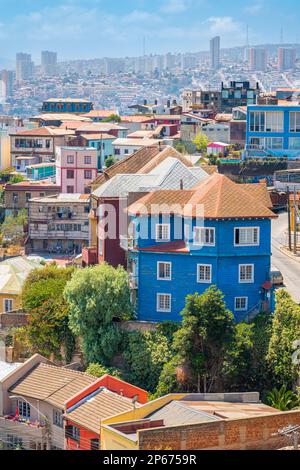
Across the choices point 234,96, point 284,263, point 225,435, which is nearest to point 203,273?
point 284,263

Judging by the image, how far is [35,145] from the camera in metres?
68.0

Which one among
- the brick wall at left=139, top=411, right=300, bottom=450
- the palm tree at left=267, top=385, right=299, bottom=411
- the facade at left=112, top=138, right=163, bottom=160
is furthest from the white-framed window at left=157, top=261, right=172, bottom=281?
the facade at left=112, top=138, right=163, bottom=160

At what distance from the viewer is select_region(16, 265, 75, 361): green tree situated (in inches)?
1141

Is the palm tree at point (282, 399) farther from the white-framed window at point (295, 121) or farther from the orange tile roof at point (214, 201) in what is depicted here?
the white-framed window at point (295, 121)

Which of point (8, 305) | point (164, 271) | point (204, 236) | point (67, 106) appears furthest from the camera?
point (67, 106)

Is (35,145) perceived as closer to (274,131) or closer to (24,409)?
(274,131)

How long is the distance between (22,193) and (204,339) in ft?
101

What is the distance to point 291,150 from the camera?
51.6 meters

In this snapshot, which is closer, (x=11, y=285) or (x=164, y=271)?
(x=164, y=271)

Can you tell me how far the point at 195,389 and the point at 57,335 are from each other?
4.30m

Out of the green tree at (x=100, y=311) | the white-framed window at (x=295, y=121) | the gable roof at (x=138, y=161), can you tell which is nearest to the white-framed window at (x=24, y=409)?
the green tree at (x=100, y=311)

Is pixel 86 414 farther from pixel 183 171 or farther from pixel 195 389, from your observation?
→ pixel 183 171

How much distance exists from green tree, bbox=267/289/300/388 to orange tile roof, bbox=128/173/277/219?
230 centimetres

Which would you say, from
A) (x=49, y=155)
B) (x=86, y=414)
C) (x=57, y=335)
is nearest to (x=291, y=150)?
(x=49, y=155)
